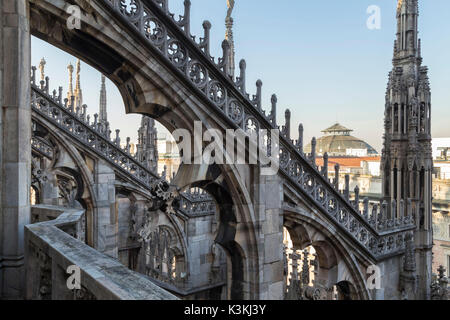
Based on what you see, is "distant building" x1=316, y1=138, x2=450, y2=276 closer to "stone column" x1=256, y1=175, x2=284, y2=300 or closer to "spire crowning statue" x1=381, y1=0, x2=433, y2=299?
"spire crowning statue" x1=381, y1=0, x2=433, y2=299

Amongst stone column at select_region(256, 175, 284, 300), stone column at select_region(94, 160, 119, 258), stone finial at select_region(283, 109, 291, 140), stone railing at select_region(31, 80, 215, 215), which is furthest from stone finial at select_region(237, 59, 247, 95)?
stone column at select_region(94, 160, 119, 258)

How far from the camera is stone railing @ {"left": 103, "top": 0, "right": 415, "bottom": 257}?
5098 millimetres

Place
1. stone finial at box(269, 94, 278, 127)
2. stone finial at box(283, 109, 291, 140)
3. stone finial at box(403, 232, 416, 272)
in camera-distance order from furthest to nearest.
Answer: stone finial at box(403, 232, 416, 272)
stone finial at box(283, 109, 291, 140)
stone finial at box(269, 94, 278, 127)

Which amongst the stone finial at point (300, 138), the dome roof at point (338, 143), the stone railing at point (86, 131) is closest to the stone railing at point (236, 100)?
the stone finial at point (300, 138)

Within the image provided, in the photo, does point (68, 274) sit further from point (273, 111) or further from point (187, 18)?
point (273, 111)

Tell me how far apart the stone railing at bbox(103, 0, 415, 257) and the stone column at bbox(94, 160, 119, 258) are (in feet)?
23.0

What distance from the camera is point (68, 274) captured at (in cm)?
243

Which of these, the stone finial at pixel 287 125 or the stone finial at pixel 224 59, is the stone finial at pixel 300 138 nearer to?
the stone finial at pixel 287 125

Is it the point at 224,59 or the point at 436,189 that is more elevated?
the point at 224,59

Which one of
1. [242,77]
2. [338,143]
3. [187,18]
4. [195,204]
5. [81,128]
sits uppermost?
[338,143]

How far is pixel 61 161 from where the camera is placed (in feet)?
35.3

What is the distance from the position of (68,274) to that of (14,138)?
70.2 inches

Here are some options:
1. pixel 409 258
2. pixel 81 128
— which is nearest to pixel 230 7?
pixel 81 128
